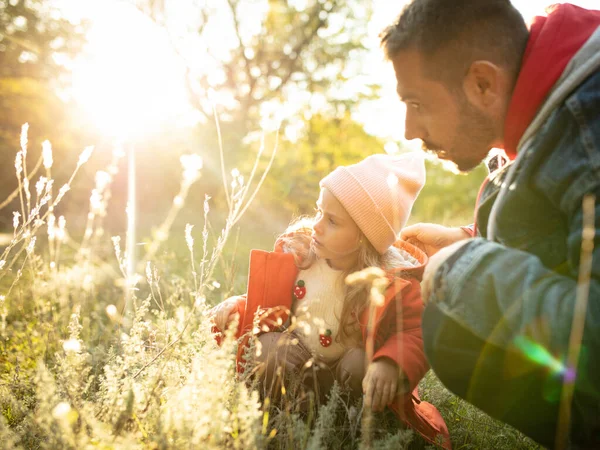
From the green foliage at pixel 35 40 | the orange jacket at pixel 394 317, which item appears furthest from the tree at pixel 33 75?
the orange jacket at pixel 394 317

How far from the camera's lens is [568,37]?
166 centimetres

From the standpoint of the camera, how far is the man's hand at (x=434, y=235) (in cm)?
270

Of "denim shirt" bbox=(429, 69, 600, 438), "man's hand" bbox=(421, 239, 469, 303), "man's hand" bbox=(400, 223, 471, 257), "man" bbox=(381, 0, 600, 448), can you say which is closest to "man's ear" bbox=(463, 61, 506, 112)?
"man" bbox=(381, 0, 600, 448)

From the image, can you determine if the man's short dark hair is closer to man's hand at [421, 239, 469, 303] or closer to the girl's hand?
man's hand at [421, 239, 469, 303]

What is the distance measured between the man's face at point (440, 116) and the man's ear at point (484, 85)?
0.03 m

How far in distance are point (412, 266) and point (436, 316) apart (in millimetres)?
1191

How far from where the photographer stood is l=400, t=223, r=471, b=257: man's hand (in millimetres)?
2699

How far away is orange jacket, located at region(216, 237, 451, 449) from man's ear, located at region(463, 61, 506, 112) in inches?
33.3

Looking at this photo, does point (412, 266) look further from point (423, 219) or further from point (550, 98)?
point (423, 219)

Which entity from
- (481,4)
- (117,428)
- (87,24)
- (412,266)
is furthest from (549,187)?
(87,24)

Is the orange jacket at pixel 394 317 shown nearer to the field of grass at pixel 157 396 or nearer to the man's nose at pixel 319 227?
the field of grass at pixel 157 396

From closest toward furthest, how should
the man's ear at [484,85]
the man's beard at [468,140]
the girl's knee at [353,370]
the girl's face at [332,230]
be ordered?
the man's ear at [484,85], the man's beard at [468,140], the girl's knee at [353,370], the girl's face at [332,230]

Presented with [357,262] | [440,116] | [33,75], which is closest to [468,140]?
[440,116]

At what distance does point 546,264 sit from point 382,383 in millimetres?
892
